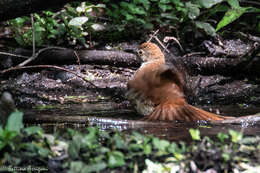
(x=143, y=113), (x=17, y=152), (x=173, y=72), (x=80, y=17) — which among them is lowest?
(x=17, y=152)

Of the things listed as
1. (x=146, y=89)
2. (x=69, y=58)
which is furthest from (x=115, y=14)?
(x=146, y=89)

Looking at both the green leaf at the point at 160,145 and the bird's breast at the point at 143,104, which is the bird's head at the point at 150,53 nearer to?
the bird's breast at the point at 143,104

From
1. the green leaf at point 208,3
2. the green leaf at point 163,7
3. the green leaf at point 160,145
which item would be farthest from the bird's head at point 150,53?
the green leaf at point 160,145

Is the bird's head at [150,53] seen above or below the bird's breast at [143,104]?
above

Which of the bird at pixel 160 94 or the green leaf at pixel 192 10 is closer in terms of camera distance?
the bird at pixel 160 94

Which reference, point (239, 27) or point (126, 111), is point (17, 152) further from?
point (239, 27)

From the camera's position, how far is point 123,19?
6.79 metres

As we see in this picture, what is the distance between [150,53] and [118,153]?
2.89 m

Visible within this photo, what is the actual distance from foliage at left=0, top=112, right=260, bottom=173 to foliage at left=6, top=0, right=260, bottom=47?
152 inches

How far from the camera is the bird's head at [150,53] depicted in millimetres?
4836

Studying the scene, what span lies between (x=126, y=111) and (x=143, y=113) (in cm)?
33

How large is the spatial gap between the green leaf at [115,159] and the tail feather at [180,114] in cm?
149

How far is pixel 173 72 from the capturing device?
13.4ft

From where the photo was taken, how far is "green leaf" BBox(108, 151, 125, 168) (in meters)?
2.01
